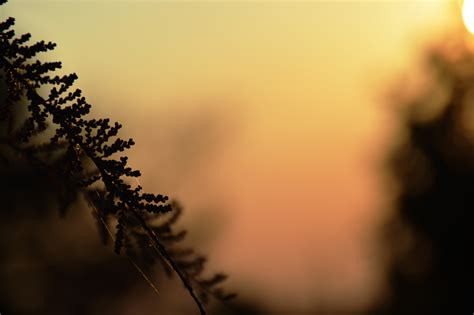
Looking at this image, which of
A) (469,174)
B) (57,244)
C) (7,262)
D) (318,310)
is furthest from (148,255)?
(318,310)

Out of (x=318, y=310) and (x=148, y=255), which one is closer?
(x=148, y=255)

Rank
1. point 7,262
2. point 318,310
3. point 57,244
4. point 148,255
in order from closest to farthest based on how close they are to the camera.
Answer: point 148,255 → point 7,262 → point 57,244 → point 318,310

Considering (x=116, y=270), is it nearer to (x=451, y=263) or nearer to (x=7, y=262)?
(x=7, y=262)

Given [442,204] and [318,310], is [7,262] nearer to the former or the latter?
[442,204]

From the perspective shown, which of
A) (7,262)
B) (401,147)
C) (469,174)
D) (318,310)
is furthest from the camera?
(318,310)

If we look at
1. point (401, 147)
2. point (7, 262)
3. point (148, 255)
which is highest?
point (401, 147)

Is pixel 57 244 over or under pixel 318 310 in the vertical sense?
under
